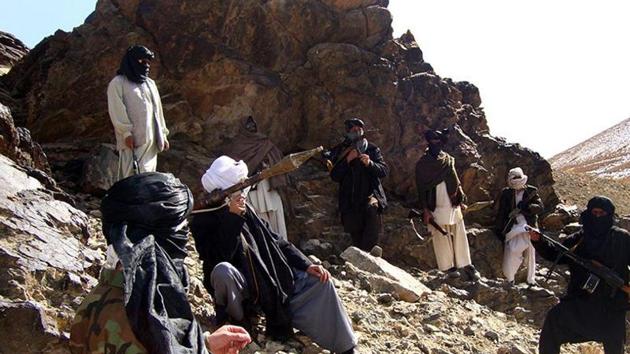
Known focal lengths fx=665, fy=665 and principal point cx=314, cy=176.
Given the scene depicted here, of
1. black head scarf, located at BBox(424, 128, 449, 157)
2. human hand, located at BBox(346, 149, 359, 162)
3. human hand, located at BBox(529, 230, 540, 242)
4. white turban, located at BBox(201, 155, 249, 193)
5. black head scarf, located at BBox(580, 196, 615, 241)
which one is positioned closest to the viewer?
white turban, located at BBox(201, 155, 249, 193)

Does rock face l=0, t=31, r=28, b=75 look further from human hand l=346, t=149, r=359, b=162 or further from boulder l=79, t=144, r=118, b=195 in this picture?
human hand l=346, t=149, r=359, b=162

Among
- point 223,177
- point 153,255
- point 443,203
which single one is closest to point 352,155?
point 443,203

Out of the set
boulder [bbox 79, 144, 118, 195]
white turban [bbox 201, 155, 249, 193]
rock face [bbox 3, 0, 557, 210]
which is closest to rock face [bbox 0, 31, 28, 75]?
rock face [bbox 3, 0, 557, 210]

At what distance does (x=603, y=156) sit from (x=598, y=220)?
36590 mm

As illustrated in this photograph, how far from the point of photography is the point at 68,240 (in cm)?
421

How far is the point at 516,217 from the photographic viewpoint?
7.89 meters

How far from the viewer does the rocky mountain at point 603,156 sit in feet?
105

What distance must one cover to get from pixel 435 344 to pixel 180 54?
6.90 meters

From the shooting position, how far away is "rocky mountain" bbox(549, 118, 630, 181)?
31.9 m

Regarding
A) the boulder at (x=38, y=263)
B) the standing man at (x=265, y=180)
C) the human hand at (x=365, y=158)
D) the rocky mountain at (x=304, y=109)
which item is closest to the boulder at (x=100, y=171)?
the rocky mountain at (x=304, y=109)

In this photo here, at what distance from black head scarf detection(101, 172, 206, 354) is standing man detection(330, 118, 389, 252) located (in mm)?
4996

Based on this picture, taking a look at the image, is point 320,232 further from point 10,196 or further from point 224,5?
point 10,196

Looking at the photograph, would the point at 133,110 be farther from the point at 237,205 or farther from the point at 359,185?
the point at 359,185

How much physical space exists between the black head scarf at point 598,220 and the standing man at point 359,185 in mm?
2547
